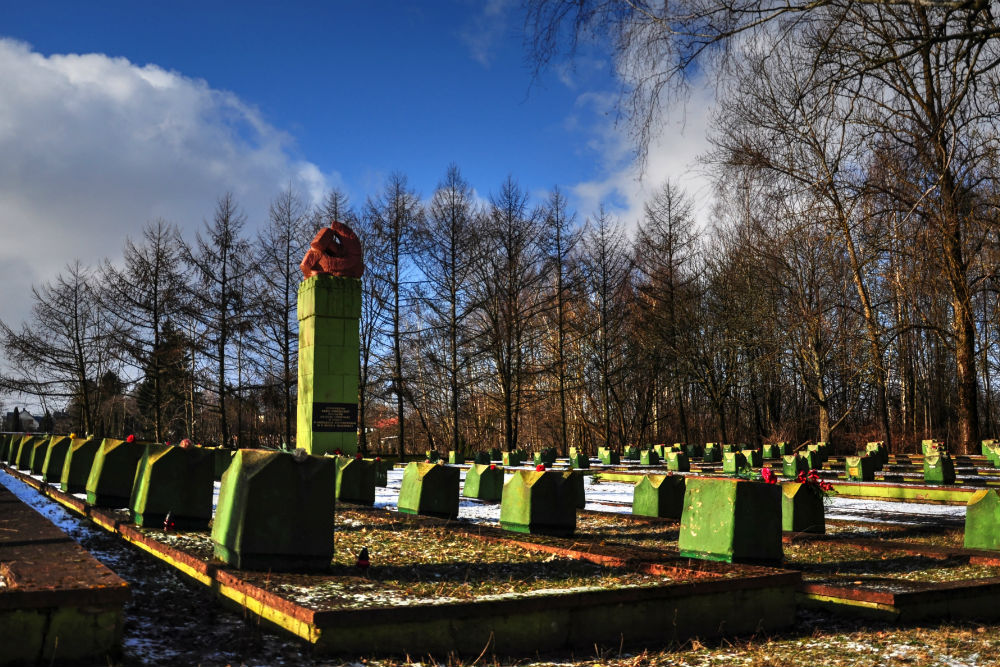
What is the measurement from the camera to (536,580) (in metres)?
5.60

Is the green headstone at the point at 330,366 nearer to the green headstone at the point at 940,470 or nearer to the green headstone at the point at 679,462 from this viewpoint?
the green headstone at the point at 679,462

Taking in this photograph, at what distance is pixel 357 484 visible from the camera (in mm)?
12430

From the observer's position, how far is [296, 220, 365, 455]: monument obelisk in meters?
21.5

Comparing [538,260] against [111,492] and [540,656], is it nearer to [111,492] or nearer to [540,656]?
[111,492]

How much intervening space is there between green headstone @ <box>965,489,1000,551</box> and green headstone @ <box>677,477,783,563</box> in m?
2.58

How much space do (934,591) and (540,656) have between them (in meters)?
3.15

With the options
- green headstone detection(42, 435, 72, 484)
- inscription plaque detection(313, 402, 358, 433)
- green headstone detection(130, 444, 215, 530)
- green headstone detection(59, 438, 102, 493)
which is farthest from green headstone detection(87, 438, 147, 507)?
inscription plaque detection(313, 402, 358, 433)

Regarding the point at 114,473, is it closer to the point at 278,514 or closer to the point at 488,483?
the point at 278,514

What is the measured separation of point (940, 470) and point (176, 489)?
46.8 feet

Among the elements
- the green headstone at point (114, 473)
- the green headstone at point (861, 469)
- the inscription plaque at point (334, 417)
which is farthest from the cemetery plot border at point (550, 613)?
the inscription plaque at point (334, 417)

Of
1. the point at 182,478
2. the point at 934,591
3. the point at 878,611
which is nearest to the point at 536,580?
the point at 878,611

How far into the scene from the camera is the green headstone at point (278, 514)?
562 cm

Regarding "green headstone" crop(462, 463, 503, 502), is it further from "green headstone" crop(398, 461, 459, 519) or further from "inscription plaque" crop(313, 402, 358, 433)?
"inscription plaque" crop(313, 402, 358, 433)

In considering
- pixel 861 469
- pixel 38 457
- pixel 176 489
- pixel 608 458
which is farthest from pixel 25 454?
pixel 861 469
